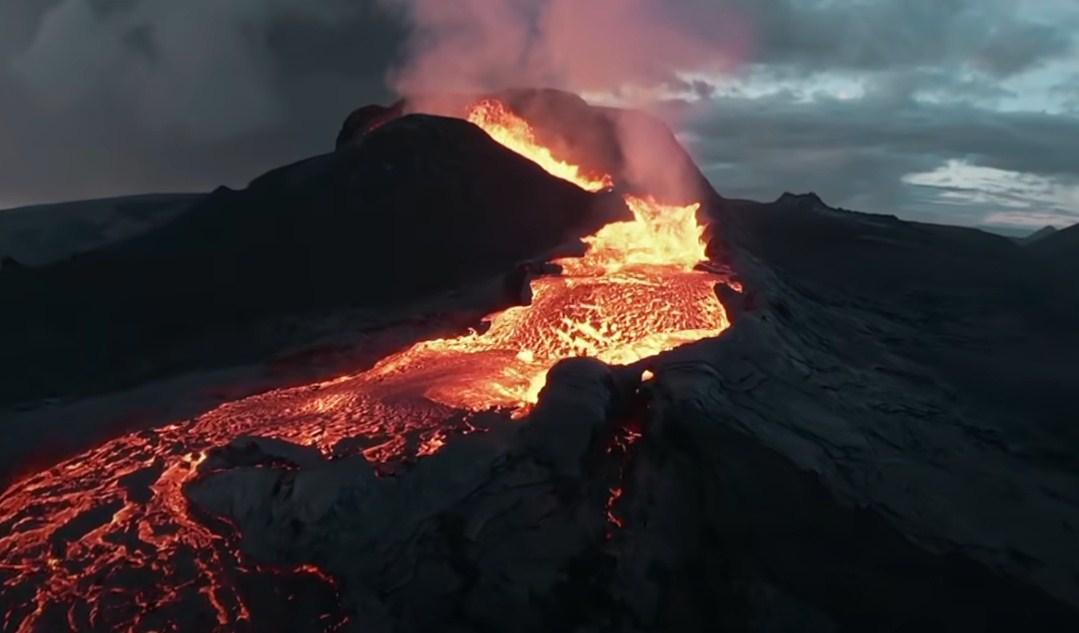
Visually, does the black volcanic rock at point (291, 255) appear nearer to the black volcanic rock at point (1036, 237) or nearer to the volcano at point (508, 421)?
the volcano at point (508, 421)

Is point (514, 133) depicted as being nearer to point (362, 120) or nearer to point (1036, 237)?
point (362, 120)

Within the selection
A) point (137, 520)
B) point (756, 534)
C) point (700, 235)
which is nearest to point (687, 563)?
point (756, 534)

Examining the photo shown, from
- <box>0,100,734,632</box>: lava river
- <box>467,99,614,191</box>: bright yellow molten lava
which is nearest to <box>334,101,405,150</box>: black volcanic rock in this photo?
<box>467,99,614,191</box>: bright yellow molten lava

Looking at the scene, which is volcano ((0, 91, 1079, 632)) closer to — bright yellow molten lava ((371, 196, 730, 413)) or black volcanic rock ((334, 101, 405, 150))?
bright yellow molten lava ((371, 196, 730, 413))

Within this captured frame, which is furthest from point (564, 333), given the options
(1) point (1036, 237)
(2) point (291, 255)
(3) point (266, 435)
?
(1) point (1036, 237)

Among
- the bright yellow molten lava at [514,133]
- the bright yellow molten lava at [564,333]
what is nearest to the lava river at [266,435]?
the bright yellow molten lava at [564,333]

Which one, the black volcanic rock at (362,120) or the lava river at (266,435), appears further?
the black volcanic rock at (362,120)

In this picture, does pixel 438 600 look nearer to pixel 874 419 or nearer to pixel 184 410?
pixel 184 410
